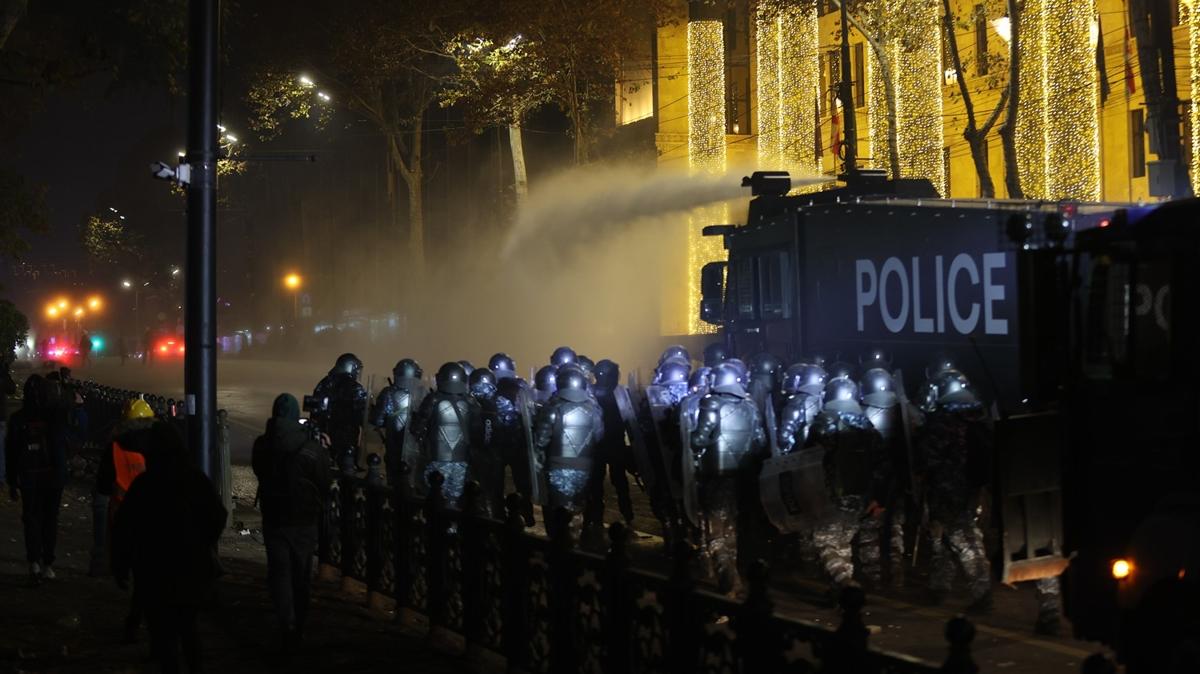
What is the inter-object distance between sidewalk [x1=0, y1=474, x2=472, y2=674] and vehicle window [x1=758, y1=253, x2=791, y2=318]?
7.49m

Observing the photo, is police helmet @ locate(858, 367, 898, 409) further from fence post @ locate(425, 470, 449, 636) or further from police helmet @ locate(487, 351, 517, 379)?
police helmet @ locate(487, 351, 517, 379)

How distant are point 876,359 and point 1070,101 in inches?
326

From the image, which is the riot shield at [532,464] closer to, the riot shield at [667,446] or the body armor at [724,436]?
the riot shield at [667,446]

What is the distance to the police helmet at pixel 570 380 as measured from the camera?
485 inches

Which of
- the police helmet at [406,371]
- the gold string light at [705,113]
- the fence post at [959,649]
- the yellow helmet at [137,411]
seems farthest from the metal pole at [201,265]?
the gold string light at [705,113]

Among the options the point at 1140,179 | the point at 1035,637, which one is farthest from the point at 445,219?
the point at 1035,637

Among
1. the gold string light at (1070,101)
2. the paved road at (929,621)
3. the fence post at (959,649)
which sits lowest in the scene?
the paved road at (929,621)

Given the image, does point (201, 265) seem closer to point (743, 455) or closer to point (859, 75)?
point (743, 455)

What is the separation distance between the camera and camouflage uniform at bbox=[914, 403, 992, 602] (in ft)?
31.8

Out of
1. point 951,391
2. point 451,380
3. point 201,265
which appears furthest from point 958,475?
point 201,265

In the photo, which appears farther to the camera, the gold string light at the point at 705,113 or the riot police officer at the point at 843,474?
the gold string light at the point at 705,113

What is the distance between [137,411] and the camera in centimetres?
1012

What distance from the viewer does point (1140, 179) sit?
2778cm

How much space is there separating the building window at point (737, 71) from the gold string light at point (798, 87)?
36.7ft
